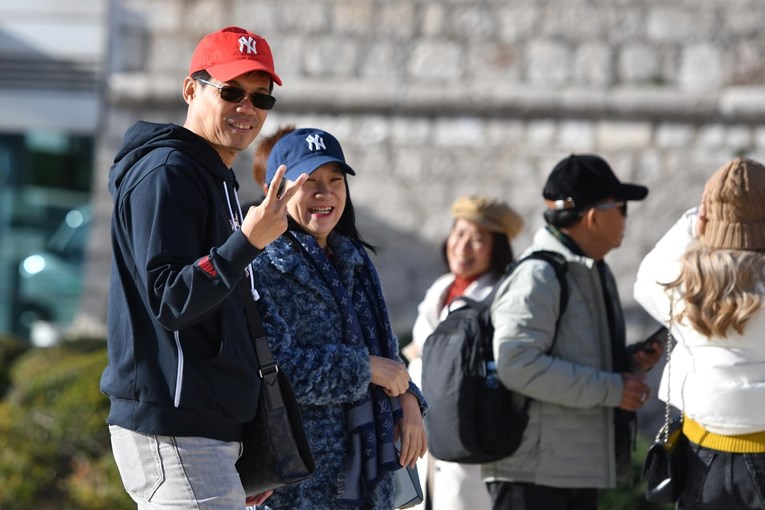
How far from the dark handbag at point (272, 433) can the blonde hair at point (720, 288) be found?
141cm

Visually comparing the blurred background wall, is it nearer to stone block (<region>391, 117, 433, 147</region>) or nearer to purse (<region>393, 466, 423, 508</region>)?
stone block (<region>391, 117, 433, 147</region>)

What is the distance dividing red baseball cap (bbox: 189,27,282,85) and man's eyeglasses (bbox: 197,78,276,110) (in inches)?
1.0

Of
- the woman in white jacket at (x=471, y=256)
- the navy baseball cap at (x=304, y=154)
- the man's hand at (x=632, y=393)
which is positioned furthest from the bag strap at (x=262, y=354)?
the woman in white jacket at (x=471, y=256)

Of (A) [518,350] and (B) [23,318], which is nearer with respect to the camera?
(A) [518,350]

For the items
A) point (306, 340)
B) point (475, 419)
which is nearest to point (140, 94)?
point (475, 419)

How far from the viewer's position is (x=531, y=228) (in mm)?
8945

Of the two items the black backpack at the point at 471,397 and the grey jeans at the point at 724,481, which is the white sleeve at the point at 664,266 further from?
the grey jeans at the point at 724,481

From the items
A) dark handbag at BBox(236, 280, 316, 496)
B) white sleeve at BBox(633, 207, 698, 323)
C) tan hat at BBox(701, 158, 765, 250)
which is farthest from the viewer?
white sleeve at BBox(633, 207, 698, 323)

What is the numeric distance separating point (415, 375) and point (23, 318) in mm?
6019

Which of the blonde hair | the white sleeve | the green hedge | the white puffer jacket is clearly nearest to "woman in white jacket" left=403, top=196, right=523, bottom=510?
the white sleeve

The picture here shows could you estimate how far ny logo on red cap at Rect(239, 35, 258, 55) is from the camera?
117 inches

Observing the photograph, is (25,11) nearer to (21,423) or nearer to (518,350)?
(21,423)

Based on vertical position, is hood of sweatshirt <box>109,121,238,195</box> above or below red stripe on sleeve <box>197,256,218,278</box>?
above

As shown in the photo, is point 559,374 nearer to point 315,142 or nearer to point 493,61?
point 315,142
